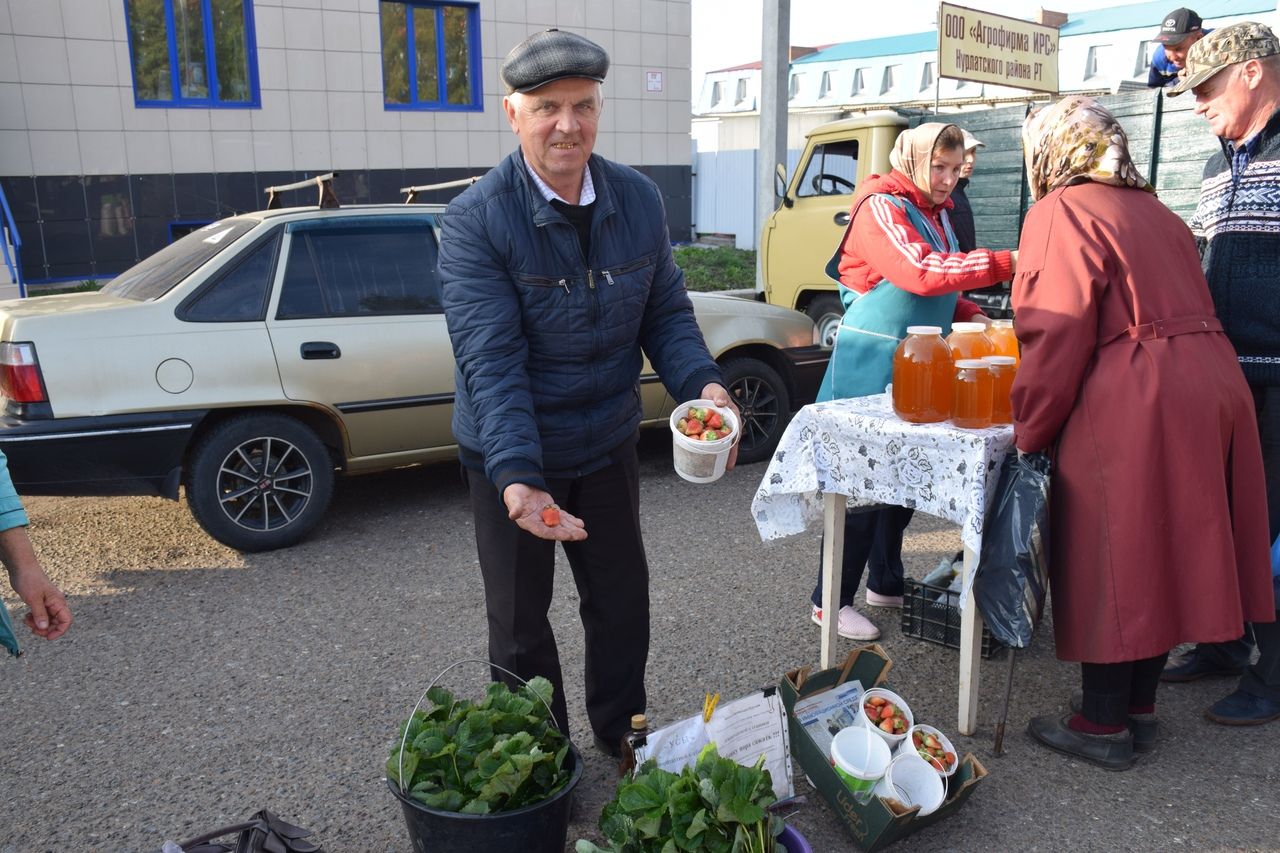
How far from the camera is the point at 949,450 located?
129 inches

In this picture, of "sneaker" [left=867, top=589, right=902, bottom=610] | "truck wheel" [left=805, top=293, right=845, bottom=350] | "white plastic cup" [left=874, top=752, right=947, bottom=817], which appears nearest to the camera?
"white plastic cup" [left=874, top=752, right=947, bottom=817]

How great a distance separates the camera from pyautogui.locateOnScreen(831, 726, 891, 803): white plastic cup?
9.46ft

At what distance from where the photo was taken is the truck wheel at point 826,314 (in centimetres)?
946

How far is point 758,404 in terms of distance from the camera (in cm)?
670

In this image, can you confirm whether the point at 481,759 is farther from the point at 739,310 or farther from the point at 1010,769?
the point at 739,310

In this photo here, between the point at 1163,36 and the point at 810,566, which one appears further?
the point at 1163,36

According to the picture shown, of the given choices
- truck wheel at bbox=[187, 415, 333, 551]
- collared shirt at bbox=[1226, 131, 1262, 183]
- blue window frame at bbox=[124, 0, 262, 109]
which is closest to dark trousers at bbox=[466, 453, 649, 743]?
collared shirt at bbox=[1226, 131, 1262, 183]

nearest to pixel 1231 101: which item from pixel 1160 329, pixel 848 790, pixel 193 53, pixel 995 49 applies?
pixel 1160 329

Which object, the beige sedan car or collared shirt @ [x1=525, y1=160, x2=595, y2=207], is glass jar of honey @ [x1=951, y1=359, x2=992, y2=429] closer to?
collared shirt @ [x1=525, y1=160, x2=595, y2=207]

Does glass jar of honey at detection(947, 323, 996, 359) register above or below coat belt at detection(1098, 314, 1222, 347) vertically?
below

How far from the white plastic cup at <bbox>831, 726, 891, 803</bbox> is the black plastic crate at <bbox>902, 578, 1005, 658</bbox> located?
41.5 inches

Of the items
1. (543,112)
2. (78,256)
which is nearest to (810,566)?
(543,112)

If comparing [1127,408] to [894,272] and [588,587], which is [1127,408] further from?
[588,587]

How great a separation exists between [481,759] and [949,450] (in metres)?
1.70
